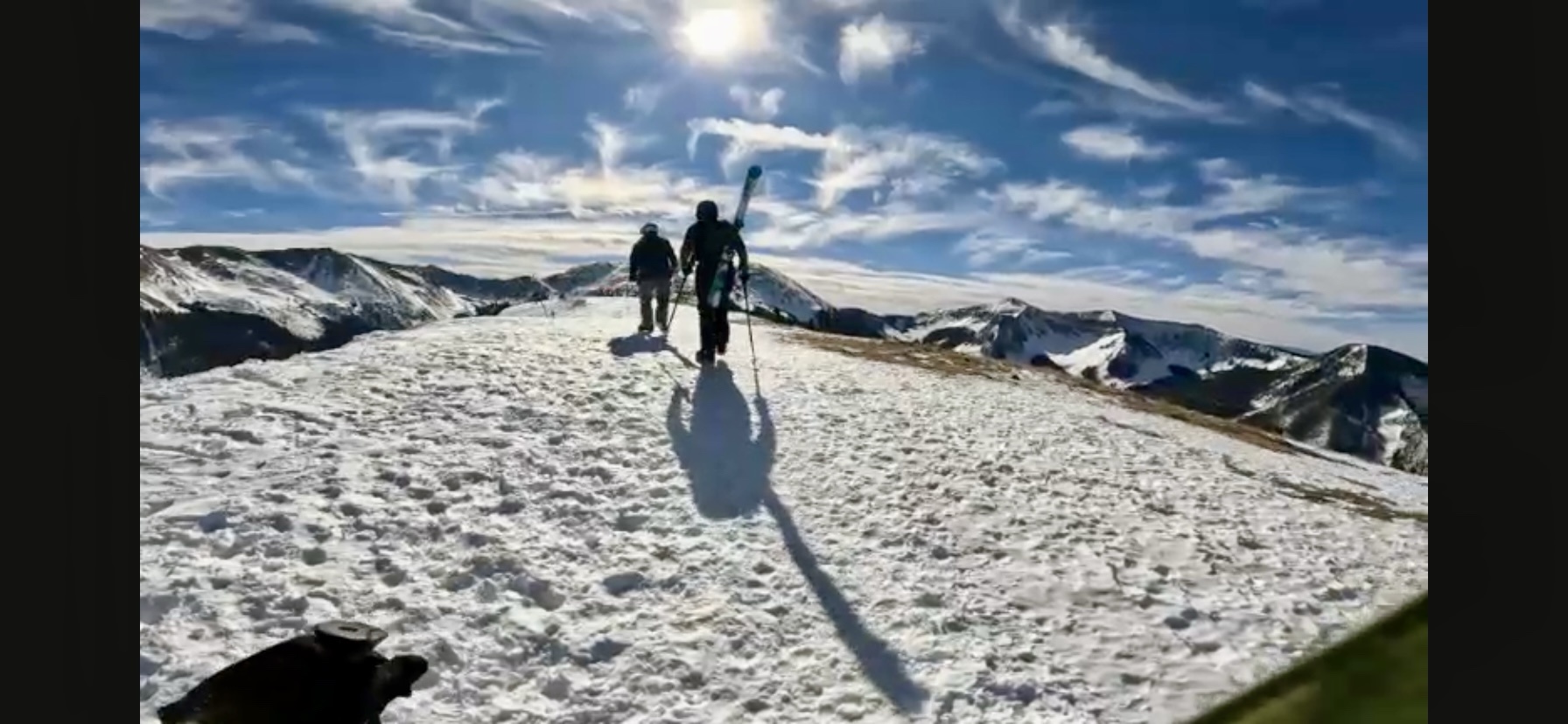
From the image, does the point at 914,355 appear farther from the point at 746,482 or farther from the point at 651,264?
the point at 746,482

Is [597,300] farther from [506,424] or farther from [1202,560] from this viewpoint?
[1202,560]

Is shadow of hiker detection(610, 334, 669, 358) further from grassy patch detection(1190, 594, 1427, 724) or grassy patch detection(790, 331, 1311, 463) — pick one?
grassy patch detection(1190, 594, 1427, 724)

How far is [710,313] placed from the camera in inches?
786

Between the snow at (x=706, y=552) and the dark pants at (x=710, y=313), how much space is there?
277 centimetres

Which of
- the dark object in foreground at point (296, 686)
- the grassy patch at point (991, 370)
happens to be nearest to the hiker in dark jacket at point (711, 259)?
the grassy patch at point (991, 370)

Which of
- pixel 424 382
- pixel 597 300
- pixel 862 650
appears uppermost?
pixel 597 300

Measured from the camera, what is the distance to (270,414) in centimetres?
1254

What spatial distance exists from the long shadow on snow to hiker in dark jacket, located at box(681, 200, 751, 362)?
3.82 ft

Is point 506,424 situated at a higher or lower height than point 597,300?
lower

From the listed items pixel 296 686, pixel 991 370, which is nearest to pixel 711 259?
pixel 991 370

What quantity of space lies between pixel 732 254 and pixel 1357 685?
18592mm

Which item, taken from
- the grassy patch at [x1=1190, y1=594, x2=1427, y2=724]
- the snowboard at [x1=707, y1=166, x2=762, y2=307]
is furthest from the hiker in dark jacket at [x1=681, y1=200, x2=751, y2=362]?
the grassy patch at [x1=1190, y1=594, x2=1427, y2=724]

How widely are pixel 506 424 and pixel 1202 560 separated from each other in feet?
31.4
